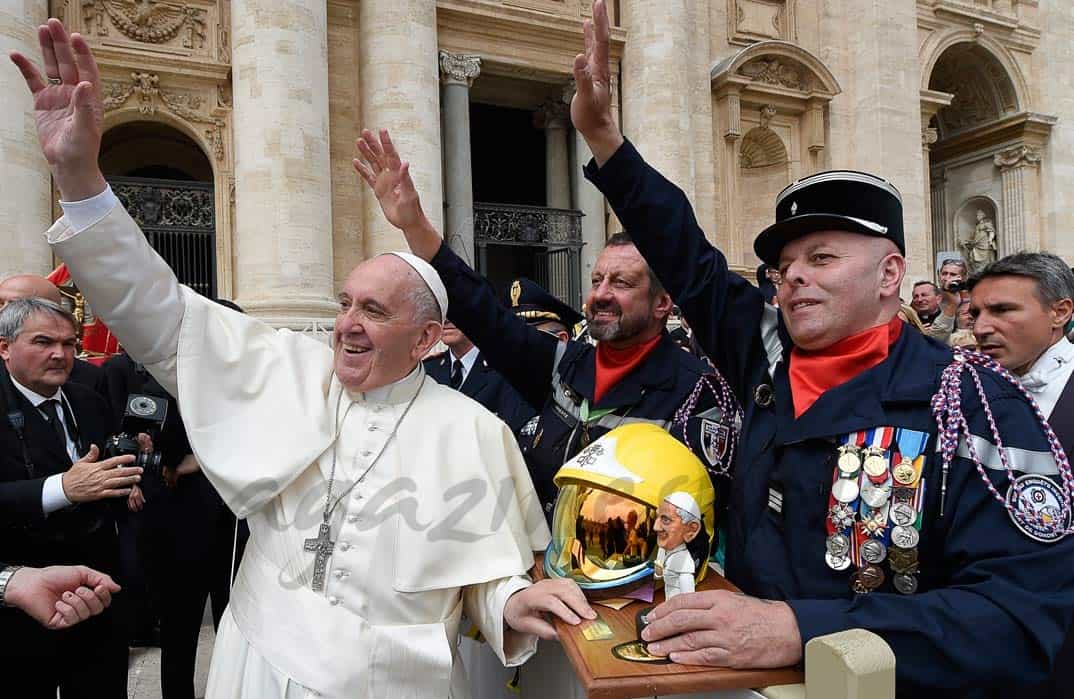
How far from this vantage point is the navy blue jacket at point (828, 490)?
1.41 meters

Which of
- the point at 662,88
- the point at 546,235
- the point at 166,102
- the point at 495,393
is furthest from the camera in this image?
the point at 546,235

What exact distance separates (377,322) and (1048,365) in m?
2.46

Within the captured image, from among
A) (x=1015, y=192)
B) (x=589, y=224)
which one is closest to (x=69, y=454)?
(x=589, y=224)

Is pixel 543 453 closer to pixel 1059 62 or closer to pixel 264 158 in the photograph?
pixel 264 158

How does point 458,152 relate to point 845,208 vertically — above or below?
above

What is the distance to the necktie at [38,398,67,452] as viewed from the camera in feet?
10.6

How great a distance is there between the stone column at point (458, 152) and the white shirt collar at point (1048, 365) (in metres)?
11.4

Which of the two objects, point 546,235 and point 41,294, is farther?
point 546,235

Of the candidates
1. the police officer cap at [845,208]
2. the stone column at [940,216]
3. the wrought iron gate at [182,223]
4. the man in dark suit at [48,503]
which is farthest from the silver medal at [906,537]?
the stone column at [940,216]

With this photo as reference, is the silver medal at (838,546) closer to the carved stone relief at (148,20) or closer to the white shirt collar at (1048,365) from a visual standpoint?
the white shirt collar at (1048,365)

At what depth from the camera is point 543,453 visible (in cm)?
287

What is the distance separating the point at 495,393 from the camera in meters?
4.39

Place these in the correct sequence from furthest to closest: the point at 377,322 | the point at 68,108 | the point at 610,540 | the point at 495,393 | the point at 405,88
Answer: the point at 405,88 → the point at 495,393 → the point at 377,322 → the point at 68,108 → the point at 610,540

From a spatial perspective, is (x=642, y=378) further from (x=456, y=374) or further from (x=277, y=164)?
(x=277, y=164)
